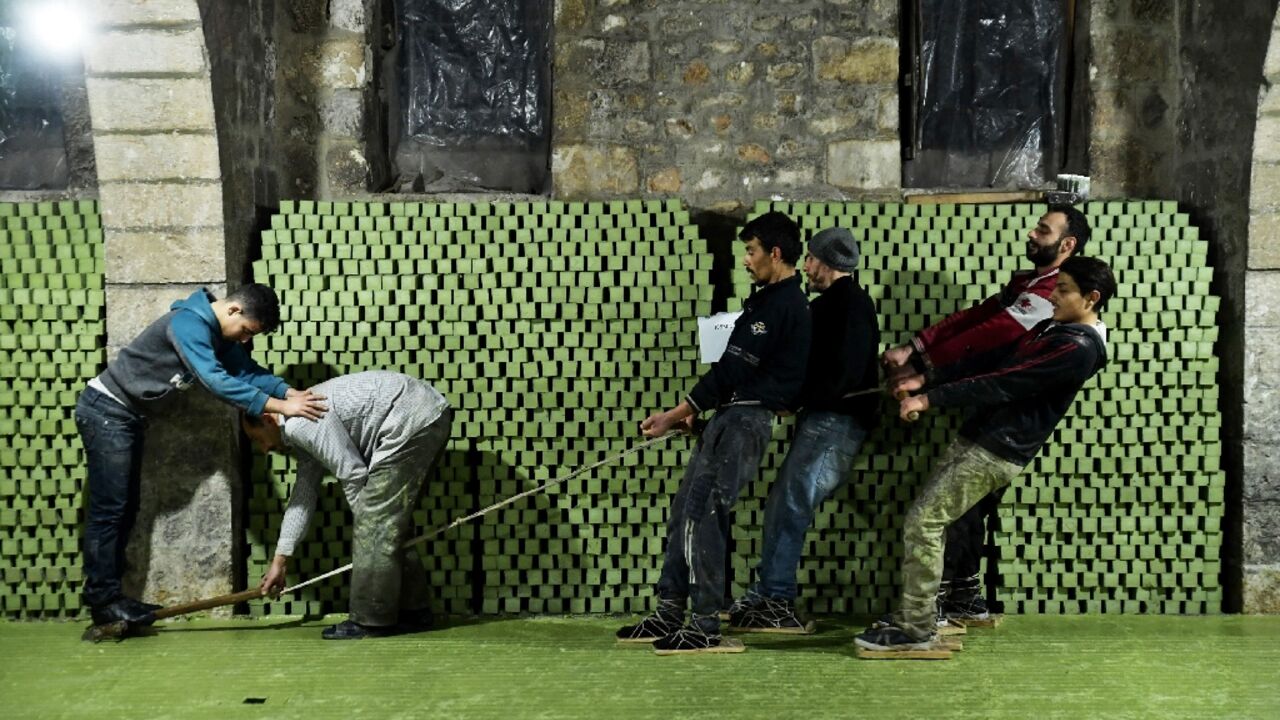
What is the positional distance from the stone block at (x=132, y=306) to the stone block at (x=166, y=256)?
0.04 meters

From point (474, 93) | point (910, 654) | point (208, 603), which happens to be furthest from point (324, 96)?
point (910, 654)

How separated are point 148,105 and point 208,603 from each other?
2528 mm

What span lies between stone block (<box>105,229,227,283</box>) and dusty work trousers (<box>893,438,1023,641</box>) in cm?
364

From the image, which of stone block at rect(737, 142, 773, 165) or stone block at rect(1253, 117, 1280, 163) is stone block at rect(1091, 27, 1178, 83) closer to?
stone block at rect(1253, 117, 1280, 163)

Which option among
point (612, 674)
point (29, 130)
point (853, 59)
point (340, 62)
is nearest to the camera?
point (612, 674)

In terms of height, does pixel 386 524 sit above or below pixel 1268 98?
below

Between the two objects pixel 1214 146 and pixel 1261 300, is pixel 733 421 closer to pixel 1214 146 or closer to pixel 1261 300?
pixel 1261 300

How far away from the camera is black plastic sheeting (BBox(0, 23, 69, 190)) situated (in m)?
7.81

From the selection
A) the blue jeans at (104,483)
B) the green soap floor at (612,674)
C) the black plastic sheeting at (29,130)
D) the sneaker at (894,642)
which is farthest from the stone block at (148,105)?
the sneaker at (894,642)

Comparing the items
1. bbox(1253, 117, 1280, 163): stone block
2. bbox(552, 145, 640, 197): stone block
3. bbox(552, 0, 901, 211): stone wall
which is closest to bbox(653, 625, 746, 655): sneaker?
bbox(552, 0, 901, 211): stone wall

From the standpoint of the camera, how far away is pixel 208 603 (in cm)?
646

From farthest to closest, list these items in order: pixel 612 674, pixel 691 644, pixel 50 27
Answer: pixel 50 27 → pixel 691 644 → pixel 612 674

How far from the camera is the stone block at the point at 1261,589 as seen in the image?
694 cm

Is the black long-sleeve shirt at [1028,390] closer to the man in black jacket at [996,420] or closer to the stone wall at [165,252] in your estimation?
the man in black jacket at [996,420]
